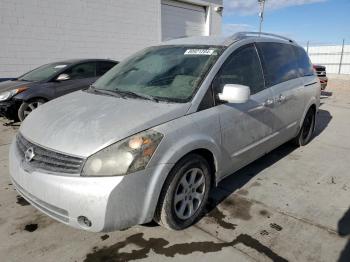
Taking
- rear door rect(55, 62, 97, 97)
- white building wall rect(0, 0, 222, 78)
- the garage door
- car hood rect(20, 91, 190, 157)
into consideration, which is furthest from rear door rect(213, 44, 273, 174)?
the garage door

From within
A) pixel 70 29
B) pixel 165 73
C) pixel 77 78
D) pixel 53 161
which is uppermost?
pixel 70 29

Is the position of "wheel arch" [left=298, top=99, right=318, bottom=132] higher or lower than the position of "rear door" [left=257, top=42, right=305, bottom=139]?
lower

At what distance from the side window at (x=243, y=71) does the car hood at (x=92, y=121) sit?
669 millimetres

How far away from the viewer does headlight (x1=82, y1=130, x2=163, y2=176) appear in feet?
7.59

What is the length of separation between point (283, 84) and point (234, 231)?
2266 millimetres

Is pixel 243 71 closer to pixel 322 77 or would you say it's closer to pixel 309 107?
pixel 309 107

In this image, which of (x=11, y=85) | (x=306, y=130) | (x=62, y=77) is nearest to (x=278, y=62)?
(x=306, y=130)

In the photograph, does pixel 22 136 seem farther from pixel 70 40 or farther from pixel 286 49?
pixel 70 40

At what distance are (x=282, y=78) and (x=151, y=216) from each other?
2785 mm

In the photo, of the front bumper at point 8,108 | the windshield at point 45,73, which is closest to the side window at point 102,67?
the windshield at point 45,73

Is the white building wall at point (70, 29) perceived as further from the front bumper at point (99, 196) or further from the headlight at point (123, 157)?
the headlight at point (123, 157)

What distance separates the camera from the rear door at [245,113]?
3.21 meters

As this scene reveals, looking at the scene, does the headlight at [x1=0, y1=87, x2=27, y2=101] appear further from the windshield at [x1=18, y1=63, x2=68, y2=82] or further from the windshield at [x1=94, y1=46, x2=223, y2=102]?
the windshield at [x1=94, y1=46, x2=223, y2=102]

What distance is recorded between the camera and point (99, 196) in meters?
2.26
